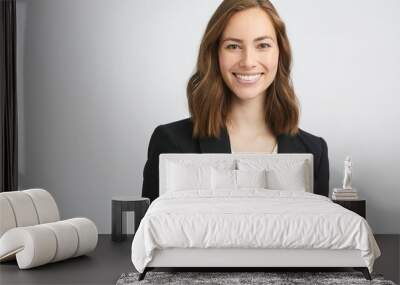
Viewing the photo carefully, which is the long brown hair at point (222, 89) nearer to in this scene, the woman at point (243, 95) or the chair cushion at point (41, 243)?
the woman at point (243, 95)

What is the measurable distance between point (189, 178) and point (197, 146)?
0.60m

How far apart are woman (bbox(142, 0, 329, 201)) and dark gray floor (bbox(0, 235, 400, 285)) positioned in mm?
1078

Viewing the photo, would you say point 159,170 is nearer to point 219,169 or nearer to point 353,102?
point 219,169

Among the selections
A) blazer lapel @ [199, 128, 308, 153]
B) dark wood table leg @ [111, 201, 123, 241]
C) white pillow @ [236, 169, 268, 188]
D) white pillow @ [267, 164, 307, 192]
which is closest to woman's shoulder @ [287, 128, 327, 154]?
blazer lapel @ [199, 128, 308, 153]

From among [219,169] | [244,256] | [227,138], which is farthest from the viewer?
[227,138]

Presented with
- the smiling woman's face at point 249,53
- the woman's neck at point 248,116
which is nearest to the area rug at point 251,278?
the woman's neck at point 248,116

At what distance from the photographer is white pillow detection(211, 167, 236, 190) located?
21.9ft

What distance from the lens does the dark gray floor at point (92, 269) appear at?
5.30m

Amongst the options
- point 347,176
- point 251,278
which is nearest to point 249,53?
point 347,176

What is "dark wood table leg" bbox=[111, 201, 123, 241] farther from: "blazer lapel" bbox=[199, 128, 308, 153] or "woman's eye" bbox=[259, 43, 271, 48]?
"woman's eye" bbox=[259, 43, 271, 48]

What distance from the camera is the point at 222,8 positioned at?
7.33 metres

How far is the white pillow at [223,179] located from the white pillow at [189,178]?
63 millimetres

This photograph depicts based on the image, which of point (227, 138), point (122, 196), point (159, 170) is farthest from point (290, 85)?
point (122, 196)

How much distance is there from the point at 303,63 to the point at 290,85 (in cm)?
27
